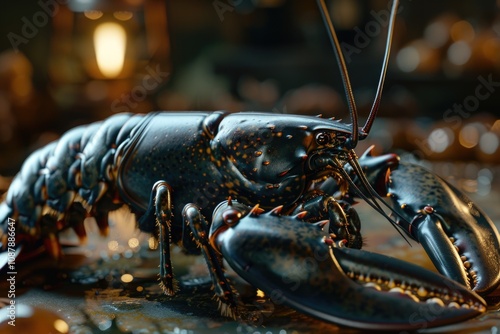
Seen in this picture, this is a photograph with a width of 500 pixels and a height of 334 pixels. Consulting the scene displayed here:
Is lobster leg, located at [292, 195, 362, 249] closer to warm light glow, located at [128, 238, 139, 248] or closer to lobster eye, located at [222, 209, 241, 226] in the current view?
lobster eye, located at [222, 209, 241, 226]

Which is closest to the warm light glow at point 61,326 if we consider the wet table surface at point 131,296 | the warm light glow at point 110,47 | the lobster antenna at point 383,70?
the wet table surface at point 131,296

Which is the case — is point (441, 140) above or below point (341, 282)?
below

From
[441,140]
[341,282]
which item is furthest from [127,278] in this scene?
[441,140]

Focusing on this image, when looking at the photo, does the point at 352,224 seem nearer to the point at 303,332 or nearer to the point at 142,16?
the point at 303,332

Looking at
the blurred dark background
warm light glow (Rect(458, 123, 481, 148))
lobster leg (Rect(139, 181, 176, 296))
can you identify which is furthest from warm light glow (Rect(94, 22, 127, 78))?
lobster leg (Rect(139, 181, 176, 296))

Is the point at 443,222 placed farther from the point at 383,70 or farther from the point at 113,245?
the point at 113,245

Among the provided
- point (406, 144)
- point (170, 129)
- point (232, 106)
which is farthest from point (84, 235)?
point (232, 106)

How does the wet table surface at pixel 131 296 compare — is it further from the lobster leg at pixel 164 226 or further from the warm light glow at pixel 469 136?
the warm light glow at pixel 469 136

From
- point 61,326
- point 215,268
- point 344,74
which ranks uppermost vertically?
point 344,74
